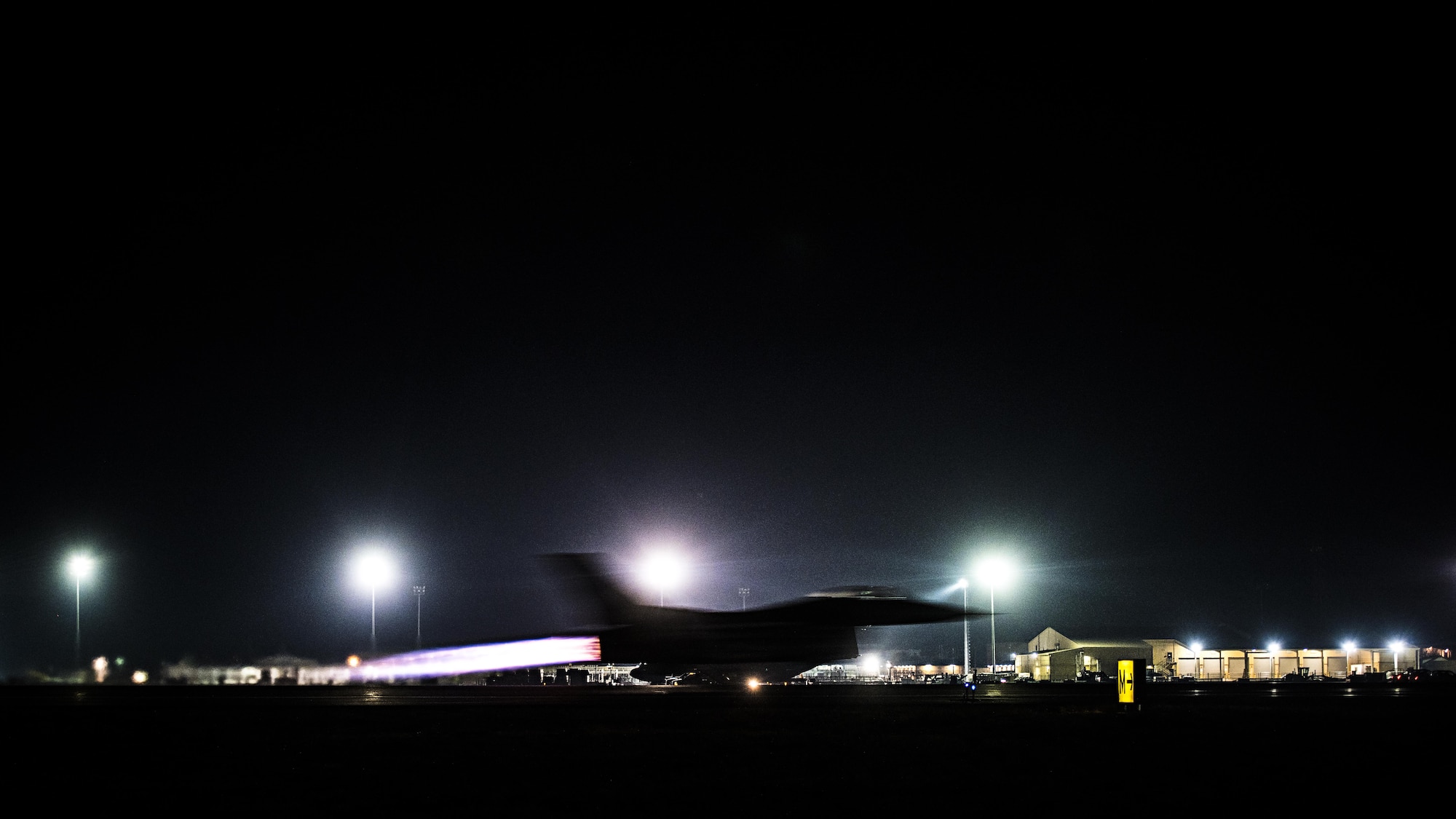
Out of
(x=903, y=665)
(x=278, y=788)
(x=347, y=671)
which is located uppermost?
(x=278, y=788)

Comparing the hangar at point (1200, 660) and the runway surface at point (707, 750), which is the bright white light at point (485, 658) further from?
the hangar at point (1200, 660)

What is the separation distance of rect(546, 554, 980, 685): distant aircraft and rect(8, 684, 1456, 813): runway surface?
2.44 m

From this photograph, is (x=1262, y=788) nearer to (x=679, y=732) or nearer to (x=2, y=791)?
(x=679, y=732)

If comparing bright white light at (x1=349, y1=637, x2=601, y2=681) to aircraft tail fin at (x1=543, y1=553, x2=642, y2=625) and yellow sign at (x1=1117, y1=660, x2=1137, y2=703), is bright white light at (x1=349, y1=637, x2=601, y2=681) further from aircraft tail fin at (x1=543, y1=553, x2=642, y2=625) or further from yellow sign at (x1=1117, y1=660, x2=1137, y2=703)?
yellow sign at (x1=1117, y1=660, x2=1137, y2=703)

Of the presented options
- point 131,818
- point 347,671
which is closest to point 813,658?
point 347,671

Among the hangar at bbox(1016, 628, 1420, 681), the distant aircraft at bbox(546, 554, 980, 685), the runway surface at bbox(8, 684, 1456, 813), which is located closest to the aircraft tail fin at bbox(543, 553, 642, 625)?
the distant aircraft at bbox(546, 554, 980, 685)

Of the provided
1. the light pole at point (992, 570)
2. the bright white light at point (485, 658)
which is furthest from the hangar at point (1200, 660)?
the bright white light at point (485, 658)

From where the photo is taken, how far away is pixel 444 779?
14.2m

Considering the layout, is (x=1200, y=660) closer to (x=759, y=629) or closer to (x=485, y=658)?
(x=759, y=629)

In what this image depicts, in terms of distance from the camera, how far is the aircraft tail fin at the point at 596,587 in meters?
36.4

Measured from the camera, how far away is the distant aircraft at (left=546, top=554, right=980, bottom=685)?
3497cm

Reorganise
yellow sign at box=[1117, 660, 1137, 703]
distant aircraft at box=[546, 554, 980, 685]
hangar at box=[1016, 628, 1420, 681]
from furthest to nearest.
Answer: hangar at box=[1016, 628, 1420, 681] < distant aircraft at box=[546, 554, 980, 685] < yellow sign at box=[1117, 660, 1137, 703]

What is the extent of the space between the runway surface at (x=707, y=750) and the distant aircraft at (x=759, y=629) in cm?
244

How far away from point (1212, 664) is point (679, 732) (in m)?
71.1
